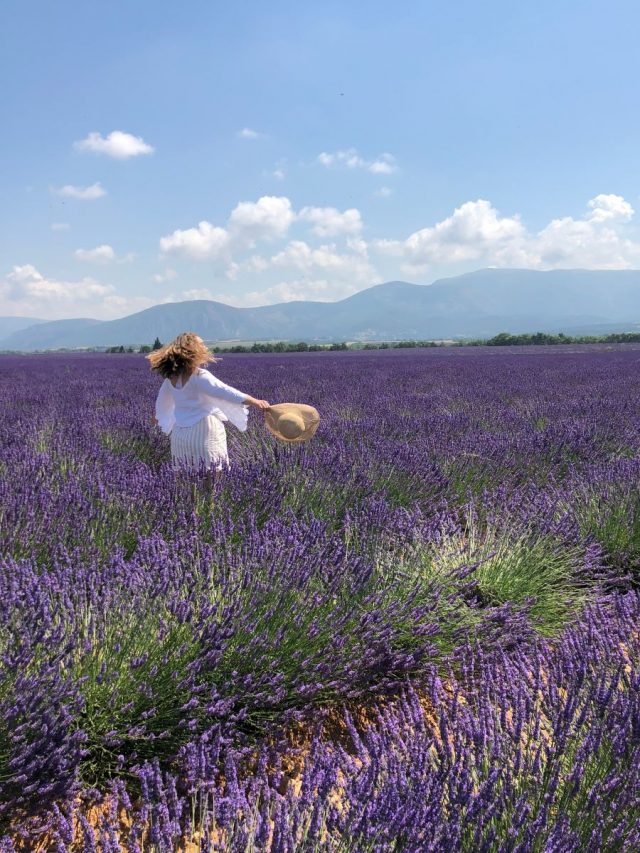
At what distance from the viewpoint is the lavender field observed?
37.3 inches

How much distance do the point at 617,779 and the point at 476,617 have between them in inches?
38.9

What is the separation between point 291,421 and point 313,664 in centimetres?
147

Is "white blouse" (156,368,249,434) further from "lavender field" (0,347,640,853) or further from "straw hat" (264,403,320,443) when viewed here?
"lavender field" (0,347,640,853)

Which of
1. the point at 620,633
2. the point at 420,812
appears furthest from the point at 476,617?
the point at 420,812

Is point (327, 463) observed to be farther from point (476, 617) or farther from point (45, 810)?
point (45, 810)

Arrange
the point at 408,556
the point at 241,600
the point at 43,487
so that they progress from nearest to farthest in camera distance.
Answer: the point at 241,600 < the point at 408,556 < the point at 43,487

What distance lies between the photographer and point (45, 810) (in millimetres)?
1173

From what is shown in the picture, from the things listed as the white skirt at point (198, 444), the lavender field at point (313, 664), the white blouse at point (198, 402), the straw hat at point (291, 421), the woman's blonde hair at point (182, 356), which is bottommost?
the lavender field at point (313, 664)

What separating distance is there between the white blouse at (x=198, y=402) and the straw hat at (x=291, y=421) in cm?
18

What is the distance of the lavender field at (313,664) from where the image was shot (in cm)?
95

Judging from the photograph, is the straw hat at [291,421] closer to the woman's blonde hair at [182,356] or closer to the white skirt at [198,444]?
the white skirt at [198,444]

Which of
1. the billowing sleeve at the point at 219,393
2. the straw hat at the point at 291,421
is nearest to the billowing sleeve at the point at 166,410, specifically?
the billowing sleeve at the point at 219,393

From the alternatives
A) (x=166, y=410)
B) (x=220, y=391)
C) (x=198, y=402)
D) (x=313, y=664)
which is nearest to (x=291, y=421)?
(x=220, y=391)

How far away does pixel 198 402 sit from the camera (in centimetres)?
297
